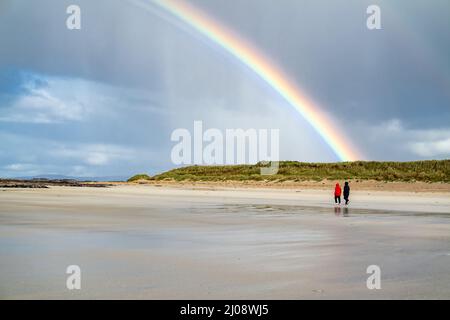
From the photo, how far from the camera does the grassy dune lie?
7363 centimetres

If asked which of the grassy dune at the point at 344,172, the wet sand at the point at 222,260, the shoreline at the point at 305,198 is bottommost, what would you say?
the shoreline at the point at 305,198

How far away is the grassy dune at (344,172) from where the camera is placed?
73.6m

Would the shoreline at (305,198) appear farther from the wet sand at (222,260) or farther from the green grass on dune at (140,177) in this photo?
the green grass on dune at (140,177)

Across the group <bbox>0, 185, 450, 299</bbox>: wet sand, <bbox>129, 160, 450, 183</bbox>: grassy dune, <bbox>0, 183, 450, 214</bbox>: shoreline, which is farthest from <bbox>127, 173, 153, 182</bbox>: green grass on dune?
<bbox>0, 185, 450, 299</bbox>: wet sand

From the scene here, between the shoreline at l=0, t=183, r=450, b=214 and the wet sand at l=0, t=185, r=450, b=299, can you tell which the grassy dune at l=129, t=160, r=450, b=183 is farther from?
the wet sand at l=0, t=185, r=450, b=299

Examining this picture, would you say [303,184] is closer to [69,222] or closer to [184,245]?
[69,222]

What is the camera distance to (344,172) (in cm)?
8362

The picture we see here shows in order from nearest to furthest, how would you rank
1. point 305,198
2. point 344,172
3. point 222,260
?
point 222,260 < point 305,198 < point 344,172

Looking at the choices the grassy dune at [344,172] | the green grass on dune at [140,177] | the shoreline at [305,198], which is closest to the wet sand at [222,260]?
the shoreline at [305,198]

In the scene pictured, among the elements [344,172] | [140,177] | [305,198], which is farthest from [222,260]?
[140,177]

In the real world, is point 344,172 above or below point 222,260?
above

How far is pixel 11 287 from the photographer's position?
849 cm

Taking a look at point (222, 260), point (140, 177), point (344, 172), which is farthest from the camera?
point (140, 177)

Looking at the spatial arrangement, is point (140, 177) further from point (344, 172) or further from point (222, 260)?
point (222, 260)
